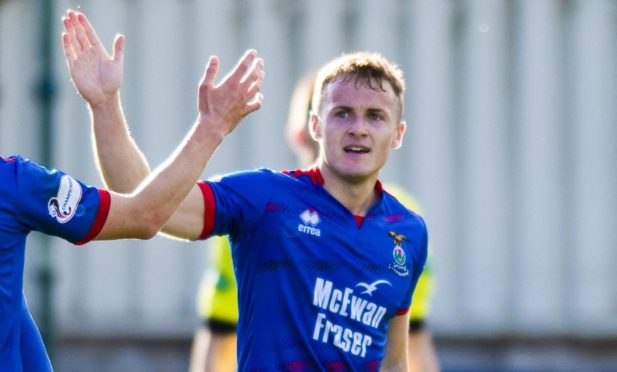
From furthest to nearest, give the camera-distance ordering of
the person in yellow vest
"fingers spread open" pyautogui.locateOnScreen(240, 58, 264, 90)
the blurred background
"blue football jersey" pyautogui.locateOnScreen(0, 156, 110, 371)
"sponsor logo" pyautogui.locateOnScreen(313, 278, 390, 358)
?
1. the blurred background
2. the person in yellow vest
3. "sponsor logo" pyautogui.locateOnScreen(313, 278, 390, 358)
4. "fingers spread open" pyautogui.locateOnScreen(240, 58, 264, 90)
5. "blue football jersey" pyautogui.locateOnScreen(0, 156, 110, 371)

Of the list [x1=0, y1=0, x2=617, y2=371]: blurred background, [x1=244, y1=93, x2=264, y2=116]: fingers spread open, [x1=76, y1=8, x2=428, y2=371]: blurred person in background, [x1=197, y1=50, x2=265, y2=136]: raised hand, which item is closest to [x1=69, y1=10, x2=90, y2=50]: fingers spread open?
[x1=76, y1=8, x2=428, y2=371]: blurred person in background

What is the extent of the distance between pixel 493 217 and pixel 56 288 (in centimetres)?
280

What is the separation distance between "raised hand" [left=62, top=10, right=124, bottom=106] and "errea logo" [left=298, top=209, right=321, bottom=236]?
74 centimetres

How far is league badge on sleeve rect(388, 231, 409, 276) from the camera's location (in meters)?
4.86

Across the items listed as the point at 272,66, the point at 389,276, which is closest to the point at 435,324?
the point at 272,66

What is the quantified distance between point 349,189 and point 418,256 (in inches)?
13.3

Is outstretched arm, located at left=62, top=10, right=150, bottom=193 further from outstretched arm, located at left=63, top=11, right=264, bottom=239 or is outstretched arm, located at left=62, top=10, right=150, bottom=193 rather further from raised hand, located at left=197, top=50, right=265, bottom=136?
raised hand, located at left=197, top=50, right=265, bottom=136

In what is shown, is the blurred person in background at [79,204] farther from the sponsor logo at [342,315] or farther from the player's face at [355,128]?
the sponsor logo at [342,315]

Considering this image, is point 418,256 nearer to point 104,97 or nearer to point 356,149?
point 356,149

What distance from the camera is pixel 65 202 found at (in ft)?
13.1

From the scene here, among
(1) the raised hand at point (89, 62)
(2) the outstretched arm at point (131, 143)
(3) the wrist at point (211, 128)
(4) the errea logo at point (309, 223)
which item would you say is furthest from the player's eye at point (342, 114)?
(1) the raised hand at point (89, 62)

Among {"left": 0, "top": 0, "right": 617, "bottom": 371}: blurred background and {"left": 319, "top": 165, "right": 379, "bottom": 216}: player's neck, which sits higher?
{"left": 0, "top": 0, "right": 617, "bottom": 371}: blurred background

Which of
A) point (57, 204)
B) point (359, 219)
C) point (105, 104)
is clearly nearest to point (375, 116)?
point (359, 219)

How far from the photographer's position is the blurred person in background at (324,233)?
460cm
